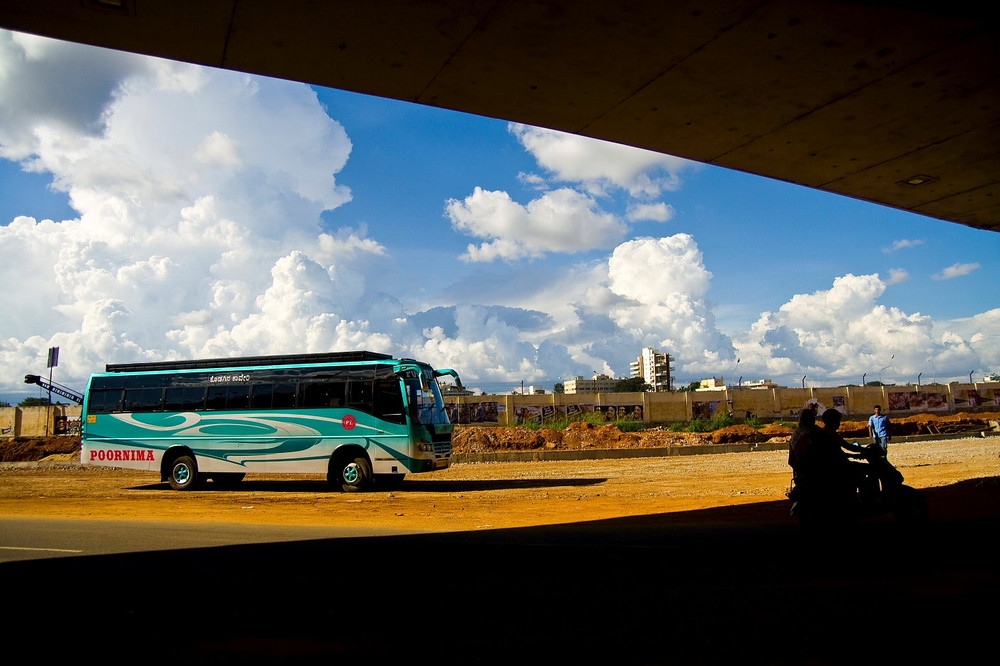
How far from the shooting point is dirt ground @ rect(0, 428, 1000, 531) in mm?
12438

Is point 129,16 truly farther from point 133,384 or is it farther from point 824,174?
point 133,384

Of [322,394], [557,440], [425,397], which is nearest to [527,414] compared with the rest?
[557,440]

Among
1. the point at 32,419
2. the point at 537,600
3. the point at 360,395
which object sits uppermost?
the point at 32,419

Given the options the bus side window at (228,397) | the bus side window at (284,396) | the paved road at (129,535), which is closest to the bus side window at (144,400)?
the bus side window at (228,397)

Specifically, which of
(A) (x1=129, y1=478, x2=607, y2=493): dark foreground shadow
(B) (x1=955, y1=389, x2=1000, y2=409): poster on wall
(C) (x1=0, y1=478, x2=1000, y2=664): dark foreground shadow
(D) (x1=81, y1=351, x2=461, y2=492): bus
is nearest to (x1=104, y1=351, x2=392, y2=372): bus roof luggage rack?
Answer: (D) (x1=81, y1=351, x2=461, y2=492): bus

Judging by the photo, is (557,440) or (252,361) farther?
(557,440)

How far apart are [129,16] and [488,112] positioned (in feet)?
11.9

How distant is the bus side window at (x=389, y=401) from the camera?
661 inches

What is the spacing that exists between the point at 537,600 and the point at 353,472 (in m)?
12.6

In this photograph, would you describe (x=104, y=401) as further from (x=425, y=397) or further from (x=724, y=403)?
(x=724, y=403)

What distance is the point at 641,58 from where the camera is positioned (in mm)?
6516

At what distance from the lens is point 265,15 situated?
574 cm

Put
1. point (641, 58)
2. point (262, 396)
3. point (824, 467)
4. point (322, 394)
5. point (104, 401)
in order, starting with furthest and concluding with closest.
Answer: point (104, 401), point (262, 396), point (322, 394), point (824, 467), point (641, 58)

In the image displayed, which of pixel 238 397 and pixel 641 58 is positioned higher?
pixel 641 58
